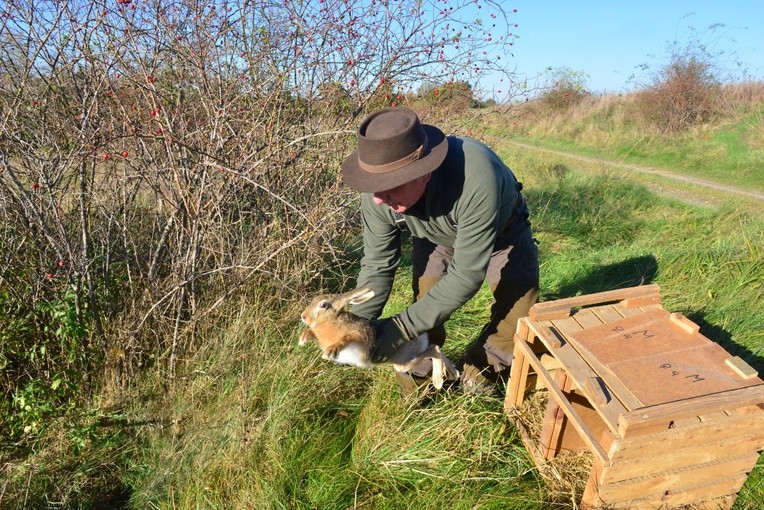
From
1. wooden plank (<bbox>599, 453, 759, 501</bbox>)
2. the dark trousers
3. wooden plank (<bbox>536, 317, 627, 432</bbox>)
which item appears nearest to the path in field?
the dark trousers

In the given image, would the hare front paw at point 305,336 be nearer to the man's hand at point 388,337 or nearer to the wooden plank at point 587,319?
the man's hand at point 388,337

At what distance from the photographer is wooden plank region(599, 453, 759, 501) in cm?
176

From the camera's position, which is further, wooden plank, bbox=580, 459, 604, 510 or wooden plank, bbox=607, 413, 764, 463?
wooden plank, bbox=580, 459, 604, 510

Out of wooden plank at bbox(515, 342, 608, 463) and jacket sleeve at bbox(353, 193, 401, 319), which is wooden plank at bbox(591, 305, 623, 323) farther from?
jacket sleeve at bbox(353, 193, 401, 319)

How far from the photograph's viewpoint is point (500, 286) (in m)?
2.72

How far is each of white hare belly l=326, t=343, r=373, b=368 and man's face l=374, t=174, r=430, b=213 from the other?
659 millimetres

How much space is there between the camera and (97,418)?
2.75 meters

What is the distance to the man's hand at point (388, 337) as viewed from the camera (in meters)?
2.13

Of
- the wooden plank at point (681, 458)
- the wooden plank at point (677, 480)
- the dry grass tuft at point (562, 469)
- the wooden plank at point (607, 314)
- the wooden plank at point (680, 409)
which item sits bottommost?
the dry grass tuft at point (562, 469)

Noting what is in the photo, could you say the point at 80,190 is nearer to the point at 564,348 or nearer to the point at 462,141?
the point at 462,141

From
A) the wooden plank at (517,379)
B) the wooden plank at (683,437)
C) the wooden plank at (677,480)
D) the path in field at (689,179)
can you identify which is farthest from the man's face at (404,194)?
the path in field at (689,179)

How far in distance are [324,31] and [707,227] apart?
448 cm

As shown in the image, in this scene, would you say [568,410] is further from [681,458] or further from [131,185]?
[131,185]

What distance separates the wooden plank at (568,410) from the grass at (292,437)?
365 mm
